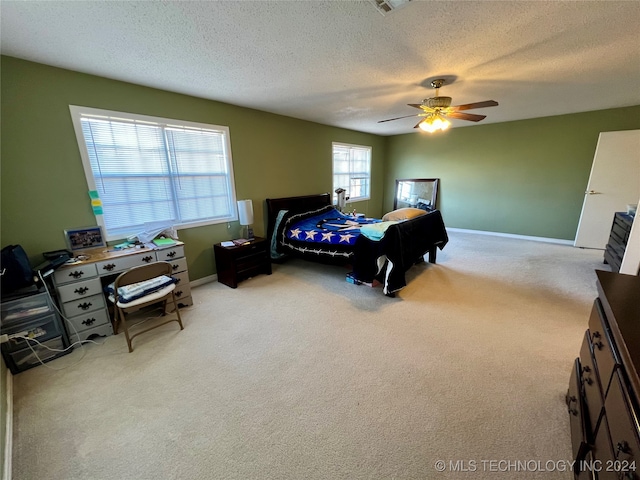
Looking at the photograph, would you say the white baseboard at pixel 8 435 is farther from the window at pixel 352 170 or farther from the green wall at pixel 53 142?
the window at pixel 352 170

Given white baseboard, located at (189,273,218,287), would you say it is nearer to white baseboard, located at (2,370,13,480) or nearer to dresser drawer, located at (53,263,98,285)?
dresser drawer, located at (53,263,98,285)

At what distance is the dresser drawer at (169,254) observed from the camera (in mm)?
2625

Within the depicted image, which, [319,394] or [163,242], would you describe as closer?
[319,394]

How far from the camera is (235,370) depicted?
1933 millimetres

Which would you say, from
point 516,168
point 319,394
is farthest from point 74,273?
point 516,168

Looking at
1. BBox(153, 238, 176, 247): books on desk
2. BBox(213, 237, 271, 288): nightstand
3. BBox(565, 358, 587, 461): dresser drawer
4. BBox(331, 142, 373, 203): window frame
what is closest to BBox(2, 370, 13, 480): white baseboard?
BBox(153, 238, 176, 247): books on desk

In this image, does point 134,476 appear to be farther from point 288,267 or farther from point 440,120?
point 440,120

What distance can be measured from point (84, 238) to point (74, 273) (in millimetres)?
523

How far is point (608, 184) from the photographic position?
4176mm

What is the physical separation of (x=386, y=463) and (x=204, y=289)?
9.19 ft

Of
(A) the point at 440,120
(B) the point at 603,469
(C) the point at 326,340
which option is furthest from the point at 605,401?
(A) the point at 440,120

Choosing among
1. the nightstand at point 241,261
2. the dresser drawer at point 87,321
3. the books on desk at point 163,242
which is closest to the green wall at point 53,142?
the nightstand at point 241,261

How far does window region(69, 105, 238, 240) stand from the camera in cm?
252

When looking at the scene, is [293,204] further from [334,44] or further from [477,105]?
[477,105]
